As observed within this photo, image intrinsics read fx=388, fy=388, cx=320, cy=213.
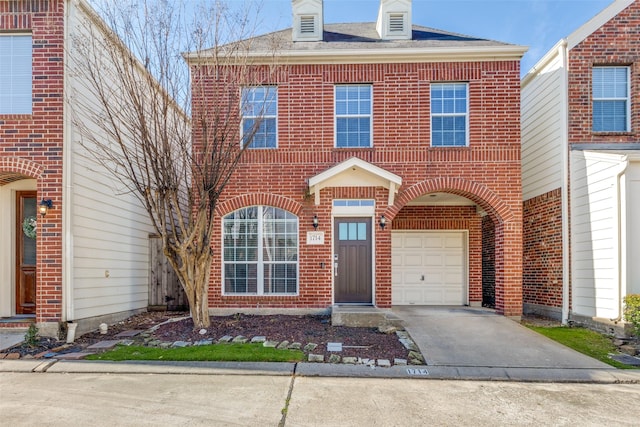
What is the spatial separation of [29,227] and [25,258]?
651 millimetres

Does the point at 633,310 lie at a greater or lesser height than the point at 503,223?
lesser

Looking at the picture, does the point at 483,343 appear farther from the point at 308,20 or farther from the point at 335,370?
the point at 308,20

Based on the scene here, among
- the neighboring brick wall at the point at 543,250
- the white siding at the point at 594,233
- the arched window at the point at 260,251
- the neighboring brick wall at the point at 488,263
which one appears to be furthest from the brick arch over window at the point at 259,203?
the white siding at the point at 594,233

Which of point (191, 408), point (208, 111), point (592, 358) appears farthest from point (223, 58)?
point (592, 358)

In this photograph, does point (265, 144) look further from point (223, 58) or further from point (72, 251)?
point (72, 251)

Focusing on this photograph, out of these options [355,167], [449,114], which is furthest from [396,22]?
[355,167]

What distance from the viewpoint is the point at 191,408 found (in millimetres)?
4391

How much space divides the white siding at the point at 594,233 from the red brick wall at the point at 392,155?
1183 mm

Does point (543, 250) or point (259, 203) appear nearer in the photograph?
point (259, 203)

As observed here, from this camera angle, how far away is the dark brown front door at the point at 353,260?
29.9 feet

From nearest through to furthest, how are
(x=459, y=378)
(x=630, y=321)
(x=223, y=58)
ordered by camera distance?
(x=459, y=378), (x=630, y=321), (x=223, y=58)

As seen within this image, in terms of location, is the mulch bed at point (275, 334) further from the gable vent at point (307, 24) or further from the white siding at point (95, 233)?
the gable vent at point (307, 24)

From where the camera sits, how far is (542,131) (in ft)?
32.6

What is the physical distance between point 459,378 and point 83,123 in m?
8.23
